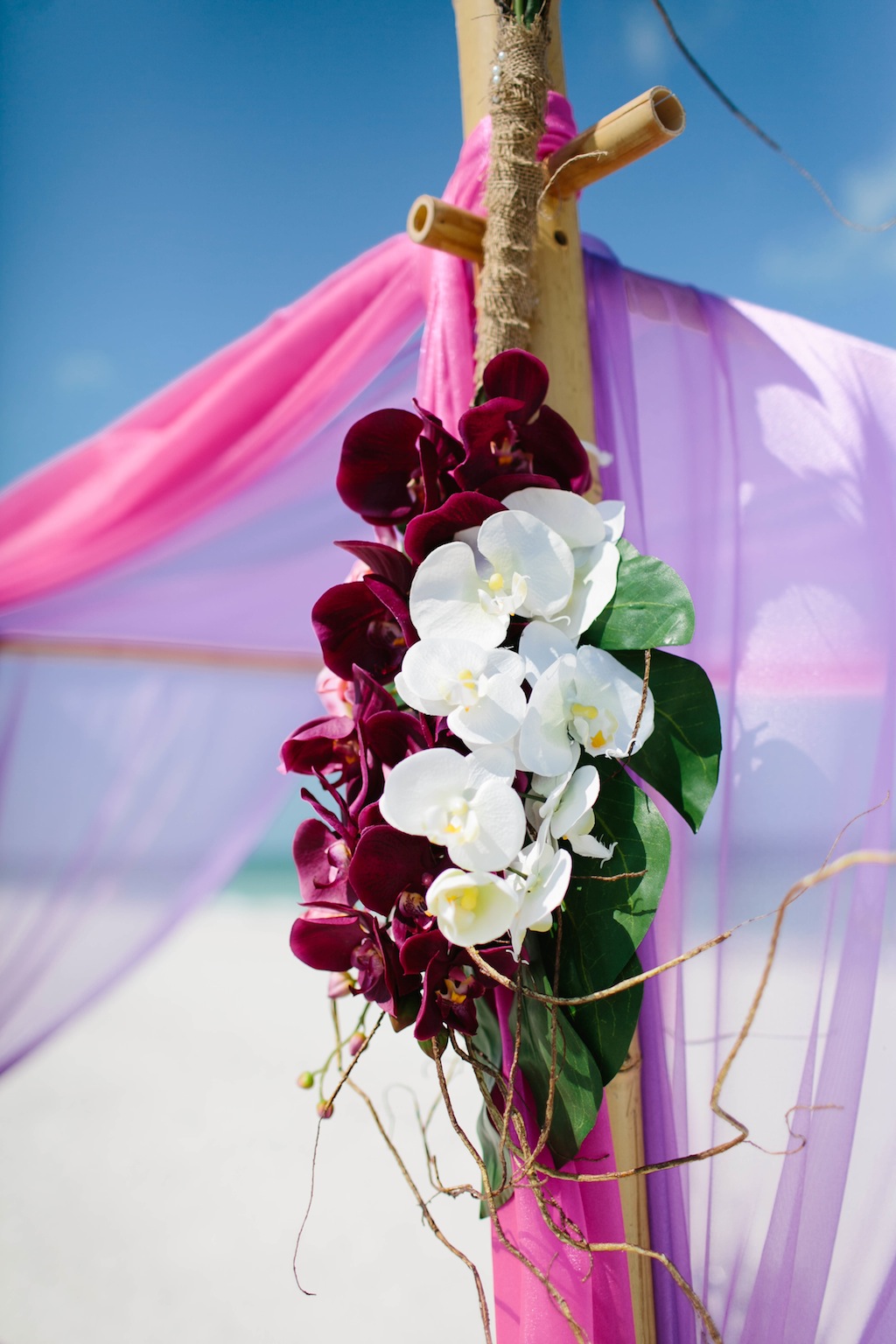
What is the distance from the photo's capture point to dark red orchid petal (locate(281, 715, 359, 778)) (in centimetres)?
61

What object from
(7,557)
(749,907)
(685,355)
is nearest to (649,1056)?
(749,907)

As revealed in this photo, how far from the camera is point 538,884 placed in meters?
0.49

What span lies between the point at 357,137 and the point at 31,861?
508 cm

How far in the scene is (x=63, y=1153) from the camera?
152 centimetres

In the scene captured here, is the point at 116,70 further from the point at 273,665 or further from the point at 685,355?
the point at 685,355

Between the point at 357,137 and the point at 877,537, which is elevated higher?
the point at 357,137

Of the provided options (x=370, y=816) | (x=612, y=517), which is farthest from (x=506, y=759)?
(x=612, y=517)

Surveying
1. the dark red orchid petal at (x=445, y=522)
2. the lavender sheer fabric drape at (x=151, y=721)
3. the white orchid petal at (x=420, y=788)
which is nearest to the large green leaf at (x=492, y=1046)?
the white orchid petal at (x=420, y=788)

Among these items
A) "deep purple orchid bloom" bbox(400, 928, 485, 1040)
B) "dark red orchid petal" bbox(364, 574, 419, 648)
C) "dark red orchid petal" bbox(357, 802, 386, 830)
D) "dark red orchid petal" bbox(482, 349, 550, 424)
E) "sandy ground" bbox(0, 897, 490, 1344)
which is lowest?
"sandy ground" bbox(0, 897, 490, 1344)

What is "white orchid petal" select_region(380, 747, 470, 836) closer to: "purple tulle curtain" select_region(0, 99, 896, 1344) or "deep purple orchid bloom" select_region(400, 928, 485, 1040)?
"deep purple orchid bloom" select_region(400, 928, 485, 1040)

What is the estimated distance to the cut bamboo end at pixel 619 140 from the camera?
0.69 meters

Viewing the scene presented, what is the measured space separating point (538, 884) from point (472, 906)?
49 millimetres

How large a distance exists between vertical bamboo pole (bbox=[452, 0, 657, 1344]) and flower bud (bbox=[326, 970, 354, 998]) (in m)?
0.25

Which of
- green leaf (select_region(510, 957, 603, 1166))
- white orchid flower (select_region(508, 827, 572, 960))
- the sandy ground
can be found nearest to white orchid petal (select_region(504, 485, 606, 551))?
white orchid flower (select_region(508, 827, 572, 960))
